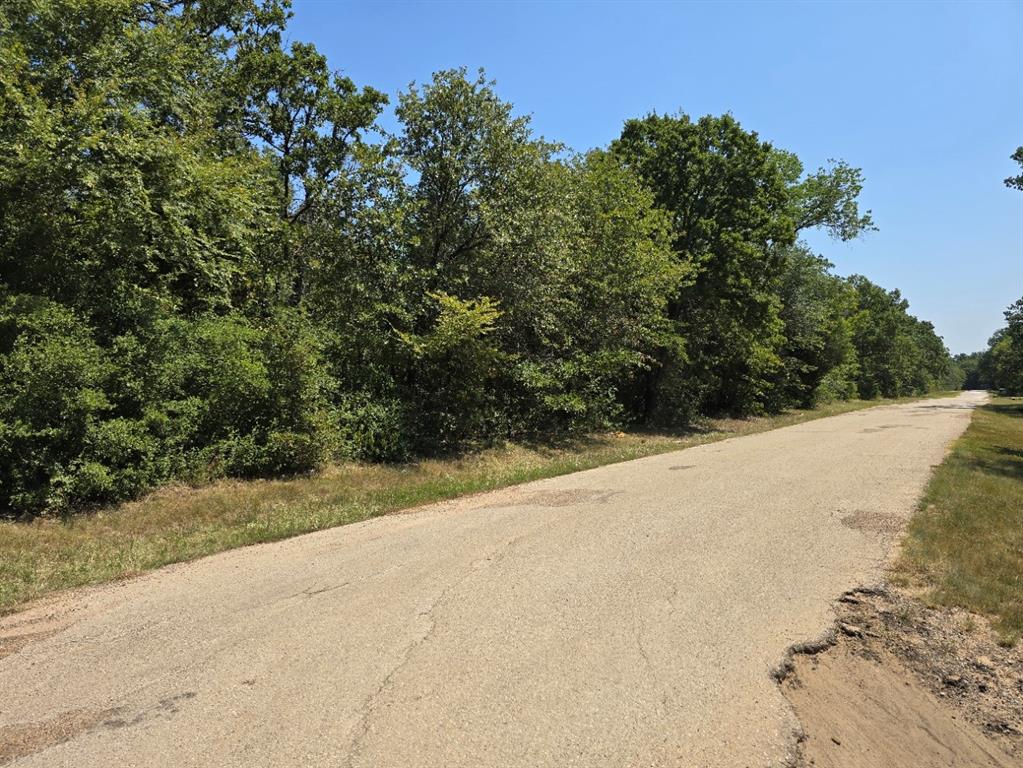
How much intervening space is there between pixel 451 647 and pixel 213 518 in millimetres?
5793

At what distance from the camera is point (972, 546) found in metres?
7.20

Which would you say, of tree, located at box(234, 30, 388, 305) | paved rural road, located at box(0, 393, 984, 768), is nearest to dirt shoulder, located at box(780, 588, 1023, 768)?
paved rural road, located at box(0, 393, 984, 768)

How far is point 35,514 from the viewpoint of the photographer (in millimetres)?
8227

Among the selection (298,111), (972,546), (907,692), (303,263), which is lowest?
(907,692)

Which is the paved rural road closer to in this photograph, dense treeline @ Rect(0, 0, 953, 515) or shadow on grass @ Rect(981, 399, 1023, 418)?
dense treeline @ Rect(0, 0, 953, 515)

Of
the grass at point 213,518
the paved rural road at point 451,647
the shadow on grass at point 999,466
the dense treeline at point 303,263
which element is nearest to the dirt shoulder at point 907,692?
the paved rural road at point 451,647

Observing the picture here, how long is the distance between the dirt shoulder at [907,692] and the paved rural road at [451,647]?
238 mm

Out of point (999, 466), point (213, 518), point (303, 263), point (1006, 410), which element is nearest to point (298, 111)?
point (303, 263)

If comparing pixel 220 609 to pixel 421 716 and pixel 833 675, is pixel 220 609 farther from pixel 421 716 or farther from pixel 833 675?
pixel 833 675

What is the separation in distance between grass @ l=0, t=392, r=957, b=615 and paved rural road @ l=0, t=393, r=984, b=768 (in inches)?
25.5

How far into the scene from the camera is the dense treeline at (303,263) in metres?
9.35

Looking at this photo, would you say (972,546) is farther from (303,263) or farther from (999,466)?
(303,263)

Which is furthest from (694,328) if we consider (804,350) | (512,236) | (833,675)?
(833,675)

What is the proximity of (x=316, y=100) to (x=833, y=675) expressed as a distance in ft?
75.6
